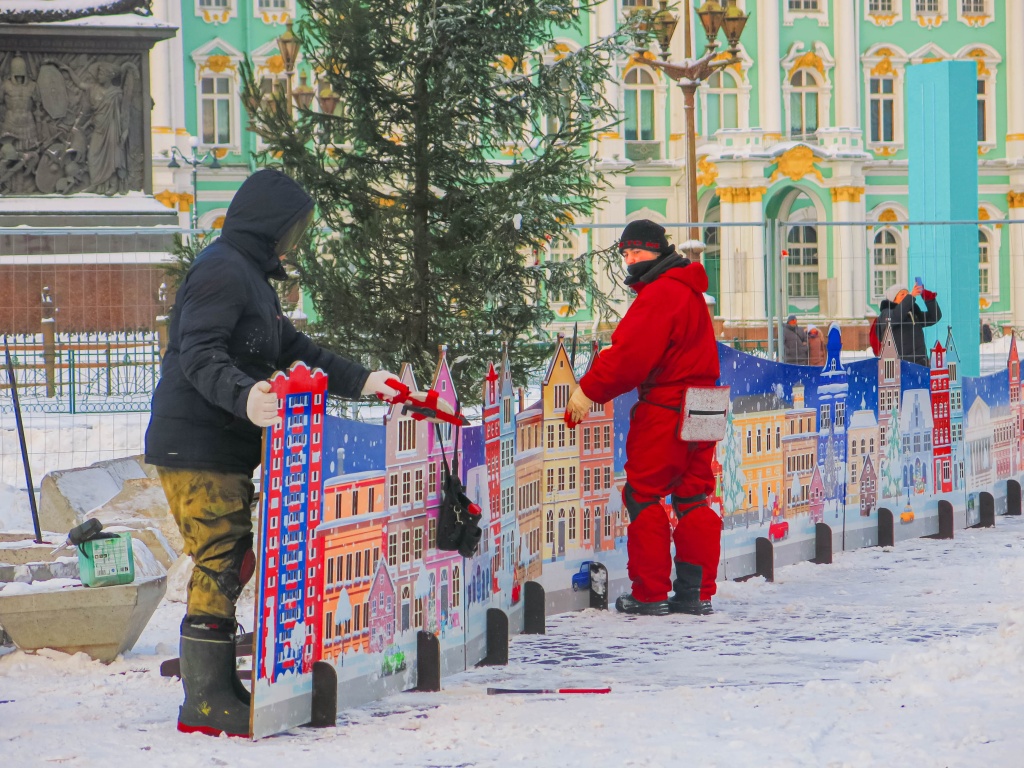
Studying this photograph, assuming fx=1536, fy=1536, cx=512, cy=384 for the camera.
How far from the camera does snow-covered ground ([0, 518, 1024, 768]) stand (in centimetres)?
446

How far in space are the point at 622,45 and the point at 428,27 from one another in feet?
3.67

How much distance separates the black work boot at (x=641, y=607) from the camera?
22.6 ft

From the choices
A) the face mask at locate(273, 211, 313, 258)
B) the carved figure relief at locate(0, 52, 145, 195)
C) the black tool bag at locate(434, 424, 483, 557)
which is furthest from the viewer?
the carved figure relief at locate(0, 52, 145, 195)

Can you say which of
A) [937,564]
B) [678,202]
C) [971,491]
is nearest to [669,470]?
[937,564]

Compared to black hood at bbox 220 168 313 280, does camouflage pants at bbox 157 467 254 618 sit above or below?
below

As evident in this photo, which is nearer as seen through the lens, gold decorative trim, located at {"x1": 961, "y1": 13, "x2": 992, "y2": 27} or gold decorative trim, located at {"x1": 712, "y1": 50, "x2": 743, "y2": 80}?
gold decorative trim, located at {"x1": 712, "y1": 50, "x2": 743, "y2": 80}

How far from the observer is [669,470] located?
6.87m

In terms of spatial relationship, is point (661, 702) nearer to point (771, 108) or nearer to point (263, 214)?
point (263, 214)

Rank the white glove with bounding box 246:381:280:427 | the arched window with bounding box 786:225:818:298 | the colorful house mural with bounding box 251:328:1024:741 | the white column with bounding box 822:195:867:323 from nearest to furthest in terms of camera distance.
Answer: the white glove with bounding box 246:381:280:427 < the colorful house mural with bounding box 251:328:1024:741 < the arched window with bounding box 786:225:818:298 < the white column with bounding box 822:195:867:323

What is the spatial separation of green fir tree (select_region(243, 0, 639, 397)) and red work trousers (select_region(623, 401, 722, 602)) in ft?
5.20

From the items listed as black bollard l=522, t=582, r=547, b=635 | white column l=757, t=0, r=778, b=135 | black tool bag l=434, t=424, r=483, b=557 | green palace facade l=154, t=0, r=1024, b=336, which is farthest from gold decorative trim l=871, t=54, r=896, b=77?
black tool bag l=434, t=424, r=483, b=557

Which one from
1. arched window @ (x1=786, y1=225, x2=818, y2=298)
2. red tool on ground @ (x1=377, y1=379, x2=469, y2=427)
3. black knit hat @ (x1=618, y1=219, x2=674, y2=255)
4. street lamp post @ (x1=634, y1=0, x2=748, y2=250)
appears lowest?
red tool on ground @ (x1=377, y1=379, x2=469, y2=427)

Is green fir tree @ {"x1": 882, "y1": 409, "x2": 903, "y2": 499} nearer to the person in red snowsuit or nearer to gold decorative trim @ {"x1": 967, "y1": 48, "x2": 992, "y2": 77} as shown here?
the person in red snowsuit

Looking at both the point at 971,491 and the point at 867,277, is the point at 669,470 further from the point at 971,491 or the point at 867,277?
the point at 867,277
